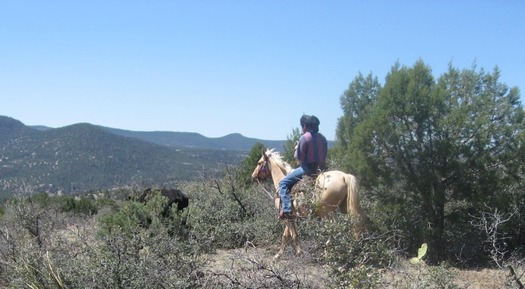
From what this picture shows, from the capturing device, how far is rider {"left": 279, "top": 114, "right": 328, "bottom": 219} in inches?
285

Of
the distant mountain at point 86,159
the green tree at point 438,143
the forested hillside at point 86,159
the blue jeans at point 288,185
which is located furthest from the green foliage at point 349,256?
the forested hillside at point 86,159

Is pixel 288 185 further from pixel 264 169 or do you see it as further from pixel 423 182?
pixel 423 182

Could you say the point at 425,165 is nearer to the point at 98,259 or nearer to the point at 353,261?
the point at 353,261

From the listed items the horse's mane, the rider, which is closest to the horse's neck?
the horse's mane

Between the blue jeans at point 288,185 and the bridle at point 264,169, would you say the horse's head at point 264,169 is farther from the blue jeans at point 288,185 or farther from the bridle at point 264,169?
the blue jeans at point 288,185

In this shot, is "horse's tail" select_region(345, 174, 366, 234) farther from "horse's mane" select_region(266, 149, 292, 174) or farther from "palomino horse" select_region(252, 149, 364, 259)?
"horse's mane" select_region(266, 149, 292, 174)

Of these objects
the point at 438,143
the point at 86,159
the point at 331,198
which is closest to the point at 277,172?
the point at 331,198

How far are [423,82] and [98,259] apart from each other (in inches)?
403

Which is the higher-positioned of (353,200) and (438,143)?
(438,143)

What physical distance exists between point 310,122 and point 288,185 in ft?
3.25

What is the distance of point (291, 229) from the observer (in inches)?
293

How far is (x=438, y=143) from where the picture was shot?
39.6ft

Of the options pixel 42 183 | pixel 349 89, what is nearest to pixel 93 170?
pixel 42 183

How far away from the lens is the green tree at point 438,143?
12.0 metres
